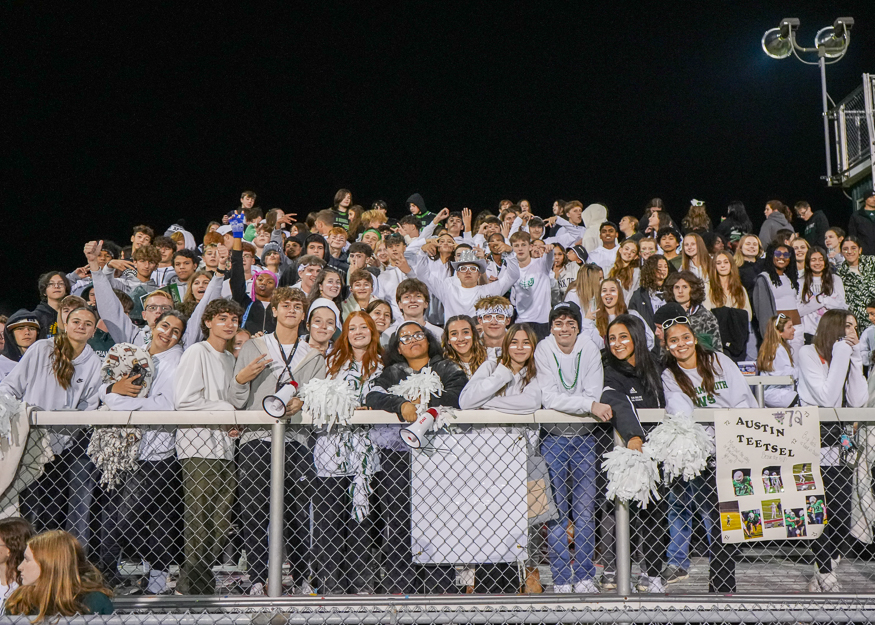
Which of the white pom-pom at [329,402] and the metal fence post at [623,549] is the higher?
the white pom-pom at [329,402]

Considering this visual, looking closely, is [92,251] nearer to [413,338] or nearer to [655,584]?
[413,338]

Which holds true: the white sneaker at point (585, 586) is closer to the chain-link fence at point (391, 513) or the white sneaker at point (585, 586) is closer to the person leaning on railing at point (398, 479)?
the chain-link fence at point (391, 513)

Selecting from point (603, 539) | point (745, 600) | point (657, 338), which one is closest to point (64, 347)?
point (603, 539)

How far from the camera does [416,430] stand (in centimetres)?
331

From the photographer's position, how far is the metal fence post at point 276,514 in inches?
129

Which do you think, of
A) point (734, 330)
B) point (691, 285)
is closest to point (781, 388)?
point (691, 285)

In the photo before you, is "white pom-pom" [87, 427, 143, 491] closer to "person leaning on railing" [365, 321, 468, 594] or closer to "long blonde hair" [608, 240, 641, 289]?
"person leaning on railing" [365, 321, 468, 594]

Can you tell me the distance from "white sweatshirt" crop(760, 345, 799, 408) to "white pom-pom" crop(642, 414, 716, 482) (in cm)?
181

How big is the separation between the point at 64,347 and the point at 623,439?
127 inches

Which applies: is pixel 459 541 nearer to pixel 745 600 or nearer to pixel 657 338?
pixel 745 600

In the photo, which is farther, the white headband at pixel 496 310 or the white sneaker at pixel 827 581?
the white headband at pixel 496 310

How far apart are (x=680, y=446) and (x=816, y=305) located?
201 inches

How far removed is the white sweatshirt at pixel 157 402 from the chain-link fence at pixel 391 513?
0.02m

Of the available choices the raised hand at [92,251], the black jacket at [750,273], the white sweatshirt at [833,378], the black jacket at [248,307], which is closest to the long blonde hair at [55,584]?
the black jacket at [248,307]
